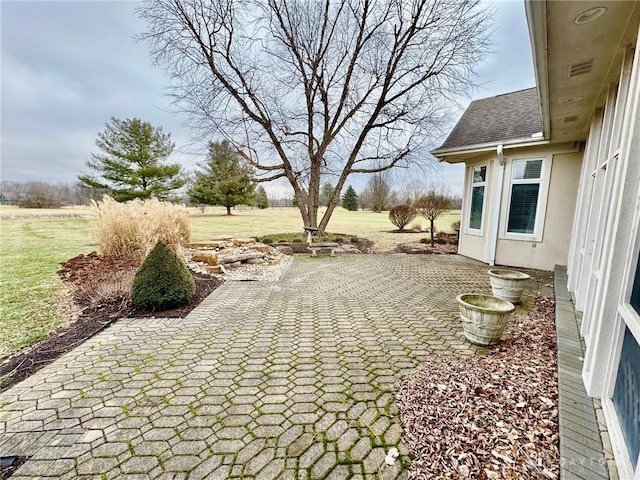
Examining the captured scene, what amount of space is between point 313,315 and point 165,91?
34.7 feet

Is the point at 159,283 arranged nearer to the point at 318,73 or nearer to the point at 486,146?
the point at 486,146

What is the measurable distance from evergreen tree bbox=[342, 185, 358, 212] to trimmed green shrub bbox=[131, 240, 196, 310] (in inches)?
1431

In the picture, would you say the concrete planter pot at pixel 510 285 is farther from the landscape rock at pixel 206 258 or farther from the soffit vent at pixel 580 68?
the landscape rock at pixel 206 258

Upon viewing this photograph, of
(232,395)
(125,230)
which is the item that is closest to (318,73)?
(125,230)

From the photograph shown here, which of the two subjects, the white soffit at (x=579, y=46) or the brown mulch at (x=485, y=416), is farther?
the white soffit at (x=579, y=46)

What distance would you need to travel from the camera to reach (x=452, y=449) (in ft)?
5.51

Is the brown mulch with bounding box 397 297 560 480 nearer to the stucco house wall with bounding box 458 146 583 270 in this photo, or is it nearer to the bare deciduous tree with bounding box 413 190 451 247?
the stucco house wall with bounding box 458 146 583 270

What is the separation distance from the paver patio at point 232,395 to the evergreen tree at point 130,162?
23220 millimetres

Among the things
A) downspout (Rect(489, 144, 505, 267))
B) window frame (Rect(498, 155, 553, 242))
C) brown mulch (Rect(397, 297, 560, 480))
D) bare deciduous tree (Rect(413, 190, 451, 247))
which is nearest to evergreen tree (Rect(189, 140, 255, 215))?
bare deciduous tree (Rect(413, 190, 451, 247))

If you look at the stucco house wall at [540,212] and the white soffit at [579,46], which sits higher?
the white soffit at [579,46]

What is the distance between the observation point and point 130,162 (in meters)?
23.5

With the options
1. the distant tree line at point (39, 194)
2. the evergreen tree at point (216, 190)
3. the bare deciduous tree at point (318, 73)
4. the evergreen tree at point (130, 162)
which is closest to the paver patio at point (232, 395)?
the bare deciduous tree at point (318, 73)

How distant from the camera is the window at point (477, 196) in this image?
807 centimetres

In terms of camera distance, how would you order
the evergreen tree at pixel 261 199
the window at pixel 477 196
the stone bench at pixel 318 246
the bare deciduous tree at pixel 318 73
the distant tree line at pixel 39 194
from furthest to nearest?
the evergreen tree at pixel 261 199 → the distant tree line at pixel 39 194 → the bare deciduous tree at pixel 318 73 → the stone bench at pixel 318 246 → the window at pixel 477 196
